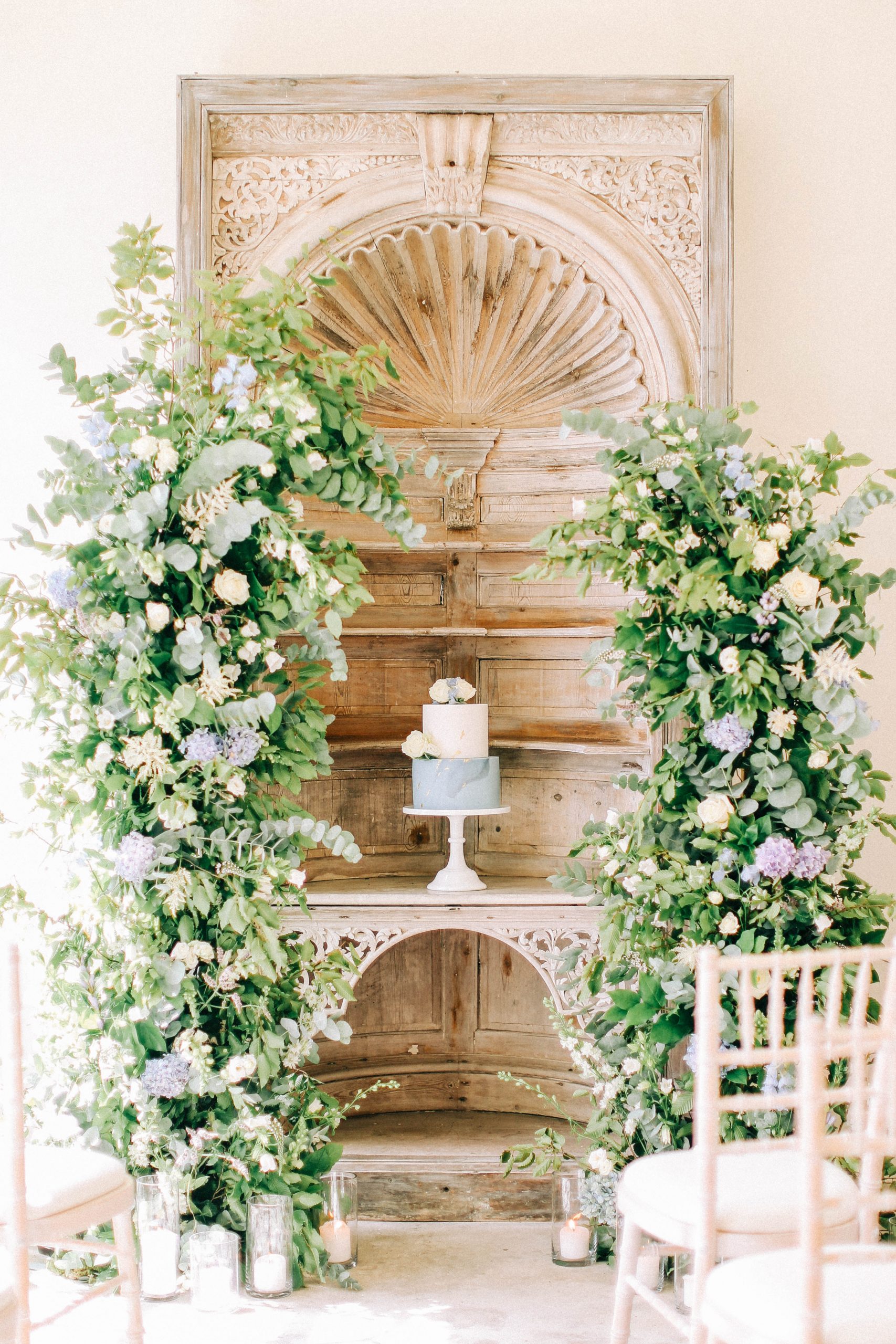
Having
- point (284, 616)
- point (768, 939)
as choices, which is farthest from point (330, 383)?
point (768, 939)

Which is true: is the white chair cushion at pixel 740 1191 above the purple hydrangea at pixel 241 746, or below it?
below

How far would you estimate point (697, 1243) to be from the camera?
1.70 meters

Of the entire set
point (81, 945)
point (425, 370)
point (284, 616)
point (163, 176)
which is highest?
point (163, 176)

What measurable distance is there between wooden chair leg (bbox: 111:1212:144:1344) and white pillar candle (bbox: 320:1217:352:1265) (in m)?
0.58

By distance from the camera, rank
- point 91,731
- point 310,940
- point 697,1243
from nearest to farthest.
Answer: point 697,1243
point 91,731
point 310,940

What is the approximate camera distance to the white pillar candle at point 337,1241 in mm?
2688

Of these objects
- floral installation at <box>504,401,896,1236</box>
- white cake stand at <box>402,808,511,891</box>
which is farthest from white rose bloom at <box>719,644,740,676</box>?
white cake stand at <box>402,808,511,891</box>

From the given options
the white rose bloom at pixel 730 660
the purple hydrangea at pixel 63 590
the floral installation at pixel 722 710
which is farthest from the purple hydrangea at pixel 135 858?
the white rose bloom at pixel 730 660

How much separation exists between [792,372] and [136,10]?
6.98ft

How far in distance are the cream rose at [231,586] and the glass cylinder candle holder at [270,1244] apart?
1.32 m

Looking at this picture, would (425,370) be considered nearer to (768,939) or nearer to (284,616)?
(284,616)

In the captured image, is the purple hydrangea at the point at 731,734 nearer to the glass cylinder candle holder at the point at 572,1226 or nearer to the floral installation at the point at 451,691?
→ the floral installation at the point at 451,691

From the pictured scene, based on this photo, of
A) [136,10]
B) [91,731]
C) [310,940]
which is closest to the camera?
[91,731]

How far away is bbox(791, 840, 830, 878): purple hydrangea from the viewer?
8.16 feet
